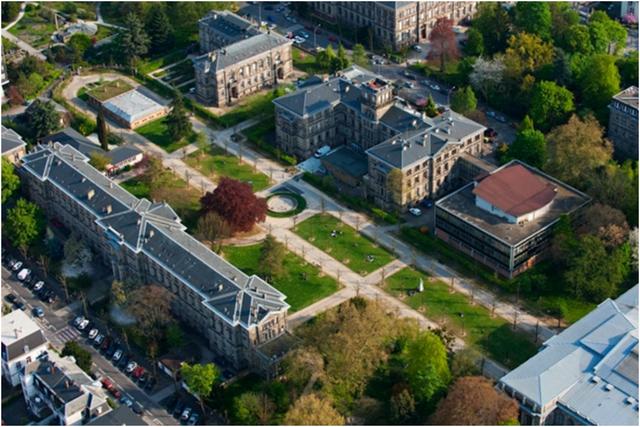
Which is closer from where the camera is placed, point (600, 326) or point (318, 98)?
point (600, 326)

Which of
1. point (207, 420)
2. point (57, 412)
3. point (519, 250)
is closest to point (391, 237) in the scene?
point (519, 250)

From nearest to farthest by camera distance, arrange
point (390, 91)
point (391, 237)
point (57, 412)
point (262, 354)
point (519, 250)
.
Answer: point (57, 412) → point (262, 354) → point (519, 250) → point (391, 237) → point (390, 91)

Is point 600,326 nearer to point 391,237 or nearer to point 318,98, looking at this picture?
point 391,237

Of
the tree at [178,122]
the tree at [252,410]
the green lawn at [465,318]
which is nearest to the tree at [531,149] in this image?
the green lawn at [465,318]

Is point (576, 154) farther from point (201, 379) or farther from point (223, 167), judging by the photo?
point (201, 379)

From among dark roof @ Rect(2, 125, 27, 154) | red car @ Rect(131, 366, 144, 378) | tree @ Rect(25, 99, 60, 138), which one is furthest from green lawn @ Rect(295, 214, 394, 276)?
tree @ Rect(25, 99, 60, 138)

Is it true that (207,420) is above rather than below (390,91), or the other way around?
below

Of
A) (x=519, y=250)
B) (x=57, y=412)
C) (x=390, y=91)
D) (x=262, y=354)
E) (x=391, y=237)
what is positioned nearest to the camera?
(x=57, y=412)
